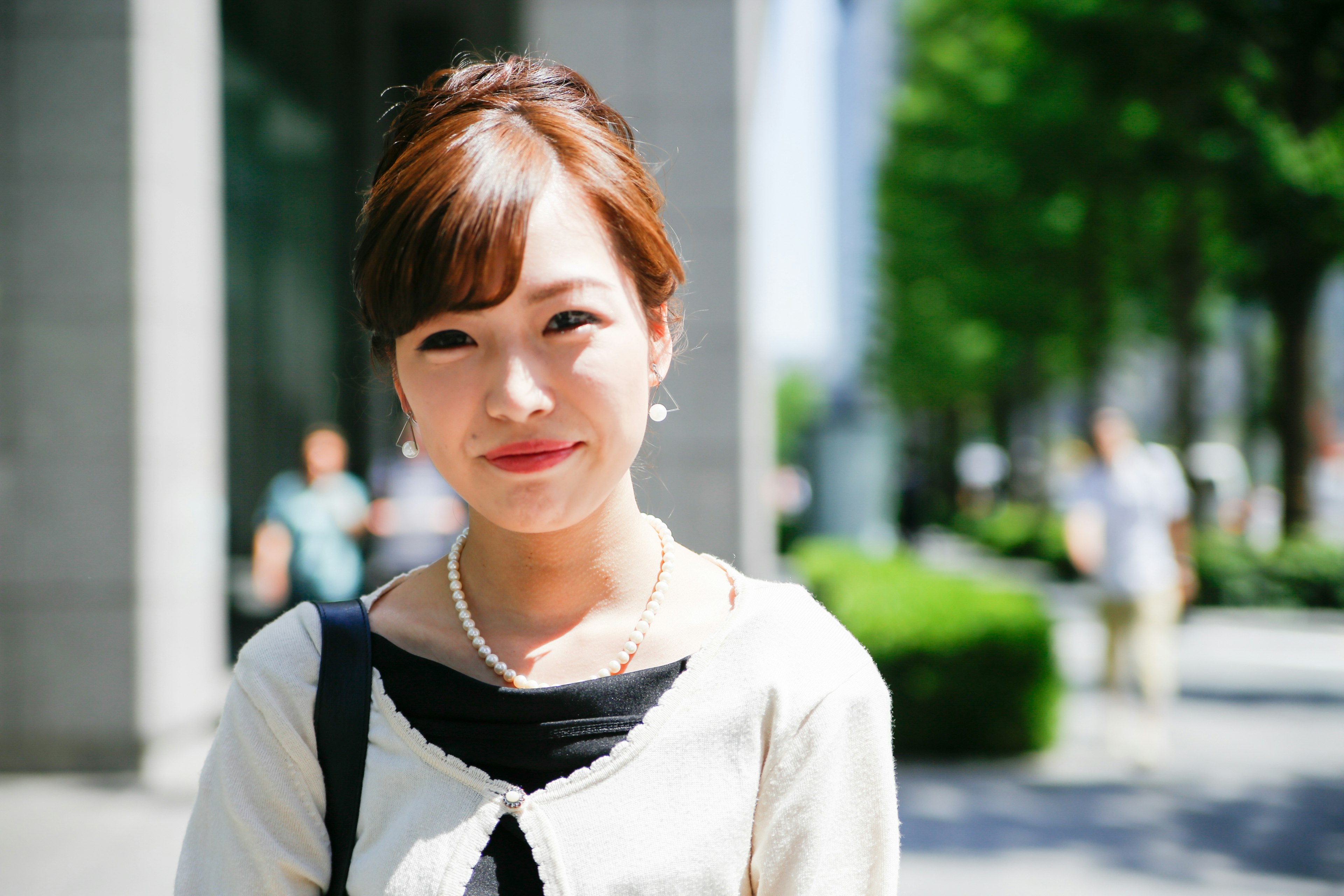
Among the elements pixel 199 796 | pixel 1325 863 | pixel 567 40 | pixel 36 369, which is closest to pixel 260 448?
pixel 36 369

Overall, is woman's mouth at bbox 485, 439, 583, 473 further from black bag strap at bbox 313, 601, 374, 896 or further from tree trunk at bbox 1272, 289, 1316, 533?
tree trunk at bbox 1272, 289, 1316, 533

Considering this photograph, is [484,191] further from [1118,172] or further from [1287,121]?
[1118,172]

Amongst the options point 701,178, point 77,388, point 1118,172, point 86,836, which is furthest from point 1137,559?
Result: point 1118,172

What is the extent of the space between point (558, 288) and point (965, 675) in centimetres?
684

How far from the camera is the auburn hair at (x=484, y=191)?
1.22 m

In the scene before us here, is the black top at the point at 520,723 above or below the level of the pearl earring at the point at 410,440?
below

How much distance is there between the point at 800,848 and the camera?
4.19 feet

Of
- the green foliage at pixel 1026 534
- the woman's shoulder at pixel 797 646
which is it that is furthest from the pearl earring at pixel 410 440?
the green foliage at pixel 1026 534

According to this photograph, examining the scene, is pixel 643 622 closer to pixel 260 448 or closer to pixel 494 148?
pixel 494 148

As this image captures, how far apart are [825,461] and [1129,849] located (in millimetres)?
7317

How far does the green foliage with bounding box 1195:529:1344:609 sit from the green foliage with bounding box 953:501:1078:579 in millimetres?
4070

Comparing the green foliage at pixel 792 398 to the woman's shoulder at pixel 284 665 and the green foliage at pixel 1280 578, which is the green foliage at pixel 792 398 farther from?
the woman's shoulder at pixel 284 665

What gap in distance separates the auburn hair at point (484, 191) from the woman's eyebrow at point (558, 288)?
0.03 m

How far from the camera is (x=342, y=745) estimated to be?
130 centimetres
